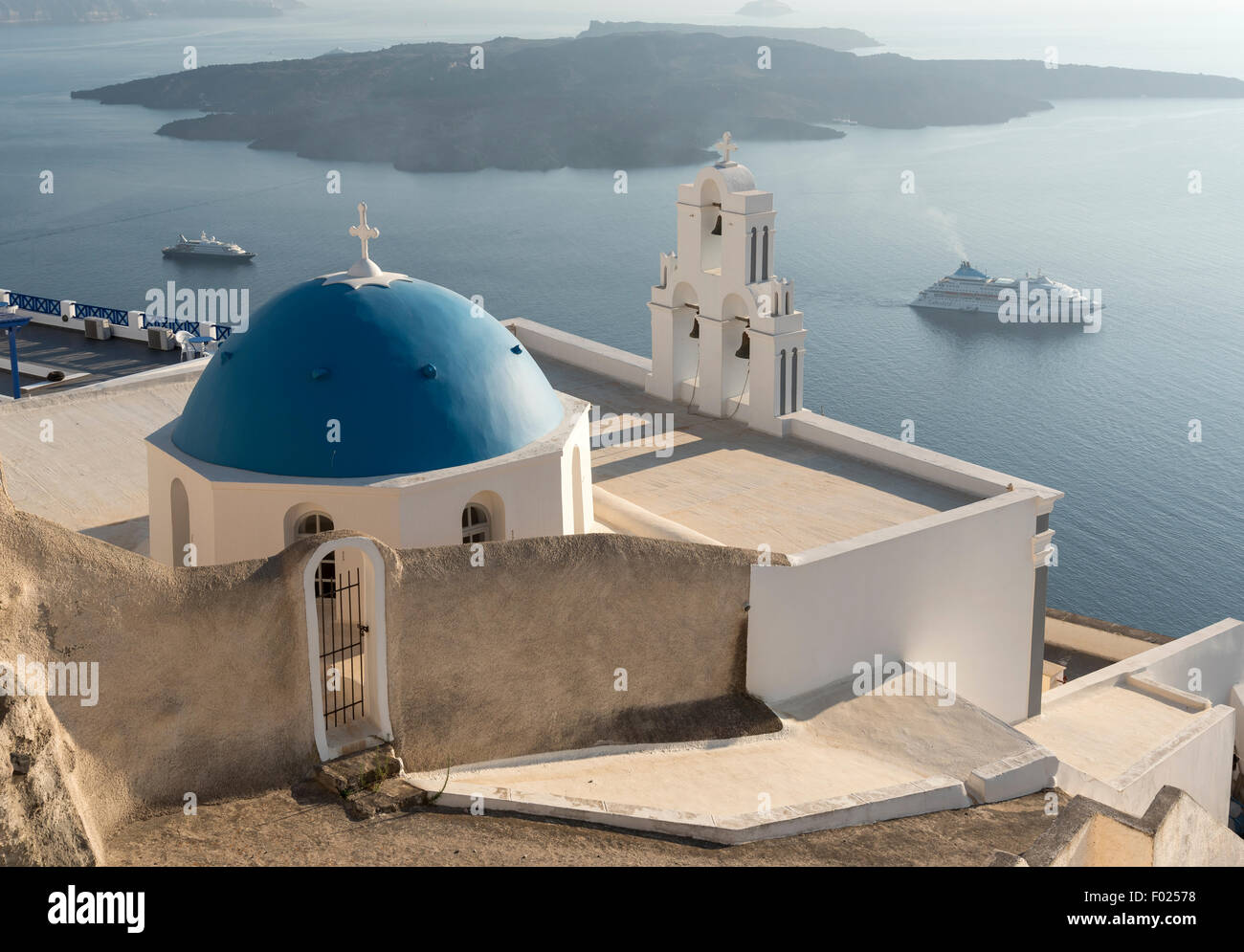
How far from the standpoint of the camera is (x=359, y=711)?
13461mm

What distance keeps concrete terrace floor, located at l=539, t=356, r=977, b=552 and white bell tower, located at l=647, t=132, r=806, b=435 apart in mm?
667

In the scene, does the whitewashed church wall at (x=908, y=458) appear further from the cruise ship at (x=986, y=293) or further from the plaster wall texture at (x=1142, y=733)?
the cruise ship at (x=986, y=293)

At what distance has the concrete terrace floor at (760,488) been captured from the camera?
18578 mm

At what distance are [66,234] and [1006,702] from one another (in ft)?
282

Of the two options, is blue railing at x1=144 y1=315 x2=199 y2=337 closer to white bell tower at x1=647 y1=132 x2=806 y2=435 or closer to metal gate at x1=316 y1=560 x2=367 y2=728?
white bell tower at x1=647 y1=132 x2=806 y2=435

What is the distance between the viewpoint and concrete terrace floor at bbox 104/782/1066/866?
433 inches

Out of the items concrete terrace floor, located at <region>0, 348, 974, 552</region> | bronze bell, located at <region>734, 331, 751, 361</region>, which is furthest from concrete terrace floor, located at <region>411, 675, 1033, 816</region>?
bronze bell, located at <region>734, 331, 751, 361</region>

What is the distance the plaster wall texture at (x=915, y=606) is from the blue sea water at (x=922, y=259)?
1047 inches

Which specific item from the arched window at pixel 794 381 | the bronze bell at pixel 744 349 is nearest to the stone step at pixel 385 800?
the arched window at pixel 794 381

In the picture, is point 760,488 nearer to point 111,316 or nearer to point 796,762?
point 796,762

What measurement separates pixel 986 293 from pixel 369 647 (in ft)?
232

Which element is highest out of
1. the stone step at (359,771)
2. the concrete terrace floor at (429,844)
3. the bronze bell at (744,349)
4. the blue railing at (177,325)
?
the bronze bell at (744,349)

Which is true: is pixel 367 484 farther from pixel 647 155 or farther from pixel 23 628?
pixel 647 155
